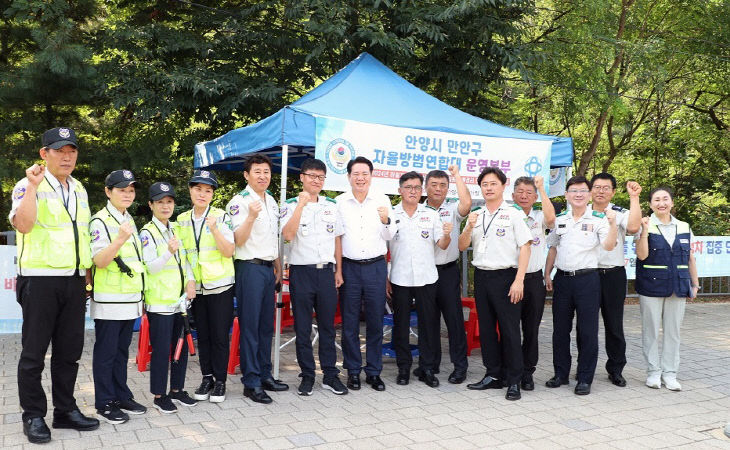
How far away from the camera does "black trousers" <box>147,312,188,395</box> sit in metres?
3.95

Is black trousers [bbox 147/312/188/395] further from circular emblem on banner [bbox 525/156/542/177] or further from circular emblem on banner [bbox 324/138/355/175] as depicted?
circular emblem on banner [bbox 525/156/542/177]

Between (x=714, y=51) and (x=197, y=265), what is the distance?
489 inches

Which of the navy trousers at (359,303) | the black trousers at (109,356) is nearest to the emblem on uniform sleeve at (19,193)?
the black trousers at (109,356)

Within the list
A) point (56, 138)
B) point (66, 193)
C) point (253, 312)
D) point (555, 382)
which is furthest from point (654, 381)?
point (56, 138)

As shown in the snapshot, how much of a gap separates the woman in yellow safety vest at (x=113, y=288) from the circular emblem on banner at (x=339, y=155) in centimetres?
165

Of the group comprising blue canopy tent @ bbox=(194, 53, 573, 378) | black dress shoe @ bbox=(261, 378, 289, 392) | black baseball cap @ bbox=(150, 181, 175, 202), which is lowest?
black dress shoe @ bbox=(261, 378, 289, 392)

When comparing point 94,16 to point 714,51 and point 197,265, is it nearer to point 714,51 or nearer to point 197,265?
point 197,265

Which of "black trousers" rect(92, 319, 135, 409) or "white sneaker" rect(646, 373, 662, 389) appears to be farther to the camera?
"white sneaker" rect(646, 373, 662, 389)

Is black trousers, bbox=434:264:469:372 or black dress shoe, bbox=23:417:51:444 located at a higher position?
black trousers, bbox=434:264:469:372

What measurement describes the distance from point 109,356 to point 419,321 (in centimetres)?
235

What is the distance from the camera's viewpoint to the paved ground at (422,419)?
364 centimetres

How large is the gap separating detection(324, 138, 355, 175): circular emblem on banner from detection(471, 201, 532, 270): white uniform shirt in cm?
119

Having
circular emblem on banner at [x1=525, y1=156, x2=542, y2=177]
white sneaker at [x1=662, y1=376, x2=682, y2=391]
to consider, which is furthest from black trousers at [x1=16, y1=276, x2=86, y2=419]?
white sneaker at [x1=662, y1=376, x2=682, y2=391]

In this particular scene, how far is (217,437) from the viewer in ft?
12.0
